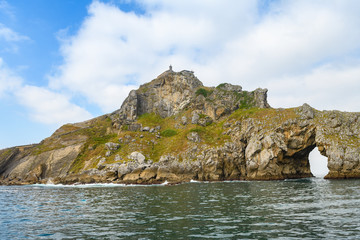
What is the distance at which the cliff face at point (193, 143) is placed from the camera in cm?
8844

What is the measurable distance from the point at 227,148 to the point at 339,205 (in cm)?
7328

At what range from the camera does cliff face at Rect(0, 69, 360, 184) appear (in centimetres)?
8844

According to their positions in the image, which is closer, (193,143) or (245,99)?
(193,143)

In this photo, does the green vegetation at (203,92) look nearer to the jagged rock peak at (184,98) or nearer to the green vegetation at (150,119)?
the jagged rock peak at (184,98)

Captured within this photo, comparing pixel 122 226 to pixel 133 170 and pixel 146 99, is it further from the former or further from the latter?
pixel 146 99

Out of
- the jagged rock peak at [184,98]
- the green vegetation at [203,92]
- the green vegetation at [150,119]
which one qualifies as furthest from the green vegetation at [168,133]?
the green vegetation at [203,92]

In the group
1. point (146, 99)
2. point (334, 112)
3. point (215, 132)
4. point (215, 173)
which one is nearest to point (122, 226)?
point (215, 173)

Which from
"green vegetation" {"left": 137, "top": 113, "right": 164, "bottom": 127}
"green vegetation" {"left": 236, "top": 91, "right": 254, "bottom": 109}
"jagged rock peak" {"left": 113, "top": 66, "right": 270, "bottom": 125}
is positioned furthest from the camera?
"green vegetation" {"left": 137, "top": 113, "right": 164, "bottom": 127}

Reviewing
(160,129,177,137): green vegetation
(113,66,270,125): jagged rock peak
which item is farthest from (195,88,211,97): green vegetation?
(160,129,177,137): green vegetation

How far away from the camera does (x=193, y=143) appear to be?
11175cm

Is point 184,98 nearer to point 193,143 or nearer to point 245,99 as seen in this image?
point 245,99

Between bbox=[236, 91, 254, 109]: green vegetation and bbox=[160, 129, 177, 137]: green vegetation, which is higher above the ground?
bbox=[236, 91, 254, 109]: green vegetation

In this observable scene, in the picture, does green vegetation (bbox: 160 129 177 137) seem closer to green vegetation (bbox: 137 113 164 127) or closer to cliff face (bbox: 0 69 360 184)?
cliff face (bbox: 0 69 360 184)

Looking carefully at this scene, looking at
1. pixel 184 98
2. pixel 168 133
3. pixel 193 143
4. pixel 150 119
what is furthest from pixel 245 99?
pixel 150 119
